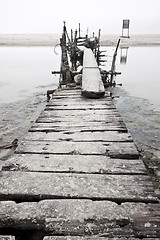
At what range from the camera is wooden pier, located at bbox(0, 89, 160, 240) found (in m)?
1.35

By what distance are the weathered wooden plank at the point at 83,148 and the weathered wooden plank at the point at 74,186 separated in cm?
44

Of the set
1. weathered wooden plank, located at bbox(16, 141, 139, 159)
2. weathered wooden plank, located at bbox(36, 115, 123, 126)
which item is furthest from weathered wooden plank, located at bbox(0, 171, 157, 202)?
weathered wooden plank, located at bbox(36, 115, 123, 126)

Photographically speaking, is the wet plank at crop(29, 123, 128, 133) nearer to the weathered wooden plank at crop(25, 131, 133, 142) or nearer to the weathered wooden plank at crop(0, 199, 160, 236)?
the weathered wooden plank at crop(25, 131, 133, 142)

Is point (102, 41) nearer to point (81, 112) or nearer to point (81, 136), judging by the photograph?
point (81, 112)

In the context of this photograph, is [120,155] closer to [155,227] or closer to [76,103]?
[155,227]

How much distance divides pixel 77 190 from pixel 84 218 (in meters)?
0.30

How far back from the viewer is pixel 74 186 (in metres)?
1.73

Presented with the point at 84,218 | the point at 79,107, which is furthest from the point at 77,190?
the point at 79,107

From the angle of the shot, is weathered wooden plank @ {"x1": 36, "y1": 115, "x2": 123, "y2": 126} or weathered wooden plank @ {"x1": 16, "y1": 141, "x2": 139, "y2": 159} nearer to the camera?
weathered wooden plank @ {"x1": 16, "y1": 141, "x2": 139, "y2": 159}

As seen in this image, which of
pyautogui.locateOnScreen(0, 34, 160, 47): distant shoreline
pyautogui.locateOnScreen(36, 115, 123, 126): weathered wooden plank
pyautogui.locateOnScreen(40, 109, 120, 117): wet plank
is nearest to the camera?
pyautogui.locateOnScreen(36, 115, 123, 126): weathered wooden plank

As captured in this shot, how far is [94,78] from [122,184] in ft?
12.9

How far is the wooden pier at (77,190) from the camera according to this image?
1354 millimetres

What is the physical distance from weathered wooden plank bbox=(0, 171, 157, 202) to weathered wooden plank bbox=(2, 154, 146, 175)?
8 centimetres

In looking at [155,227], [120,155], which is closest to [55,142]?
[120,155]
